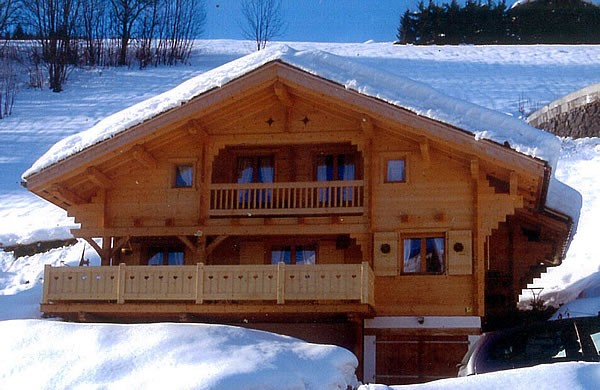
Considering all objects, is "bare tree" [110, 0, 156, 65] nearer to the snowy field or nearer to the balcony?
the snowy field

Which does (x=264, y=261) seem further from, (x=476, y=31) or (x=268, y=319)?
(x=476, y=31)

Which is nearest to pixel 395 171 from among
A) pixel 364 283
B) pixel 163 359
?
pixel 364 283

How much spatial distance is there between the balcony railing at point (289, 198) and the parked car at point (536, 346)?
7588 millimetres

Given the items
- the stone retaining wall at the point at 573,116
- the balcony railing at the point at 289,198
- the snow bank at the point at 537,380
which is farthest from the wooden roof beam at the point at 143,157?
the stone retaining wall at the point at 573,116

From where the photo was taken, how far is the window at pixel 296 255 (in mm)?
25594

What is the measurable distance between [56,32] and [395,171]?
47.4m

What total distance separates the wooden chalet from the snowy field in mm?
2128

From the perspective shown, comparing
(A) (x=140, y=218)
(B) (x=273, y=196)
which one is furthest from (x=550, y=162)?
(A) (x=140, y=218)

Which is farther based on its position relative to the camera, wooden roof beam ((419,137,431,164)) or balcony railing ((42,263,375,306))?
wooden roof beam ((419,137,431,164))

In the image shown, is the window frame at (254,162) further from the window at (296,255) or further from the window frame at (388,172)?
the window frame at (388,172)

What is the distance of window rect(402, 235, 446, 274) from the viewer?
24297mm

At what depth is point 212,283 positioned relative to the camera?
77.4 feet

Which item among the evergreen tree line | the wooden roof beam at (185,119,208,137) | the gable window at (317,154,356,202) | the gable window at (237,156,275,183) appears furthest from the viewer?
the evergreen tree line

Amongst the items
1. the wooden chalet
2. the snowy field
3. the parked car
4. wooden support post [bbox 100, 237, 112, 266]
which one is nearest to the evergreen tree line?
the snowy field
